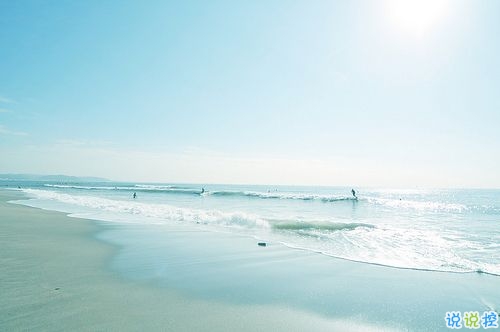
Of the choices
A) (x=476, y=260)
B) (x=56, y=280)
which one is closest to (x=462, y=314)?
(x=476, y=260)

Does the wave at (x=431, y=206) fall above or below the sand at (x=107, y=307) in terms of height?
above

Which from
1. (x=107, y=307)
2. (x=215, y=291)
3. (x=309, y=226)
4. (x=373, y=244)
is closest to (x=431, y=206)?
(x=309, y=226)

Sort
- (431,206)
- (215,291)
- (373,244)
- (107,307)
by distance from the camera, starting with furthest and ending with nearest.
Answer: (431,206) < (373,244) < (215,291) < (107,307)

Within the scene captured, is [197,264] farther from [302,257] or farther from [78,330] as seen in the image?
[78,330]

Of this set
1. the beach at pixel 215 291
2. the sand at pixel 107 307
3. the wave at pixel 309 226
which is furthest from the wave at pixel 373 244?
the sand at pixel 107 307

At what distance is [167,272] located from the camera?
812 cm

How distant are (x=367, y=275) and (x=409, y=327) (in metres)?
3.04

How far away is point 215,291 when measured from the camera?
6.77 m

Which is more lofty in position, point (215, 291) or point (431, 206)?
point (431, 206)

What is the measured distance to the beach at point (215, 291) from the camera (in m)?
5.18

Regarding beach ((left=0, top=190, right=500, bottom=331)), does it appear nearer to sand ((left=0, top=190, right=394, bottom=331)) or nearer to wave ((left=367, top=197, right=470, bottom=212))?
sand ((left=0, top=190, right=394, bottom=331))

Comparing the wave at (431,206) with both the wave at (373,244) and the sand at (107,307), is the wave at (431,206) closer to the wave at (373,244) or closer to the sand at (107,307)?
the wave at (373,244)

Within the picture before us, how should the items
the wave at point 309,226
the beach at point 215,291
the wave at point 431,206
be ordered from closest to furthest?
1. the beach at point 215,291
2. the wave at point 309,226
3. the wave at point 431,206

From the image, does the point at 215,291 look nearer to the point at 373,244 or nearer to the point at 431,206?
the point at 373,244
